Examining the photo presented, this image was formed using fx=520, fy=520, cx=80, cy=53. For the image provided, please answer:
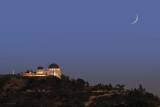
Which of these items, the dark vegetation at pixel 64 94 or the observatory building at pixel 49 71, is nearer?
the dark vegetation at pixel 64 94

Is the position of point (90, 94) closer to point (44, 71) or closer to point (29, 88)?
point (29, 88)

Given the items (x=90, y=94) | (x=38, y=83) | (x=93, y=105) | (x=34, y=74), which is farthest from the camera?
(x=34, y=74)

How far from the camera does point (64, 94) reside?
126 meters

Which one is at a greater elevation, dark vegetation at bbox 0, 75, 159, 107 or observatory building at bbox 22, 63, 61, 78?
observatory building at bbox 22, 63, 61, 78

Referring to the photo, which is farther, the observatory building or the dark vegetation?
the observatory building

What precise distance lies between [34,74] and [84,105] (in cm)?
3364

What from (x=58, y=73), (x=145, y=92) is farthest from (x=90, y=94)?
(x=58, y=73)

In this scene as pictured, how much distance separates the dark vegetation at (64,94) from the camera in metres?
117

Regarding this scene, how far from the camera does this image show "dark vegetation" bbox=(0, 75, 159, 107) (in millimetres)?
117375

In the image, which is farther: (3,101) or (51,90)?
(51,90)

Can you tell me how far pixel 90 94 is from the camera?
417 ft

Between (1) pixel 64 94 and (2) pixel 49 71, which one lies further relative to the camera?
(2) pixel 49 71

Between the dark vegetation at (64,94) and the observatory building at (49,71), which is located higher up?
the observatory building at (49,71)

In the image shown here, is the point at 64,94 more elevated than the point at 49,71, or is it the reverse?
the point at 49,71
